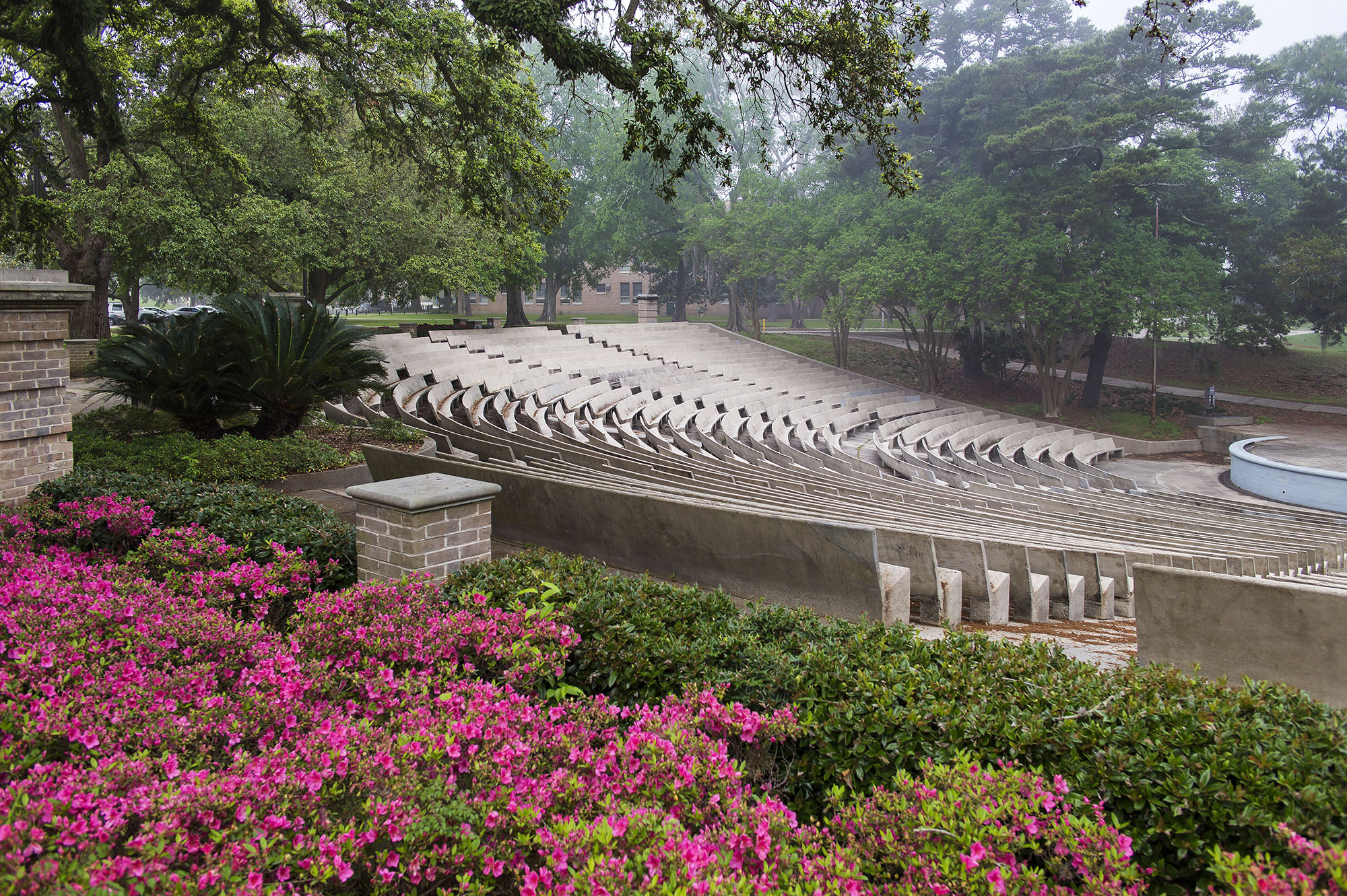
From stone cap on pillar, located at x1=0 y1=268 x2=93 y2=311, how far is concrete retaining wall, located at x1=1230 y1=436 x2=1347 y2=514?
24.5 metres

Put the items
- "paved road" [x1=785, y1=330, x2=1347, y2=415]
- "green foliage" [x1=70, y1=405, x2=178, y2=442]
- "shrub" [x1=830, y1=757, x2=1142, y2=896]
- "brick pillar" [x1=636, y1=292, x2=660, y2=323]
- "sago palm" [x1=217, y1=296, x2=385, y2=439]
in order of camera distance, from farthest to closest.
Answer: "paved road" [x1=785, y1=330, x2=1347, y2=415]
"brick pillar" [x1=636, y1=292, x2=660, y2=323]
"green foliage" [x1=70, y1=405, x2=178, y2=442]
"sago palm" [x1=217, y1=296, x2=385, y2=439]
"shrub" [x1=830, y1=757, x2=1142, y2=896]

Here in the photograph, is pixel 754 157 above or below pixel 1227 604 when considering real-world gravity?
above

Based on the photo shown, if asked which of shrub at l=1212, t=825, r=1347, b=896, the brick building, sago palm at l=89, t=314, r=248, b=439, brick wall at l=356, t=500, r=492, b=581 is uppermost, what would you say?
the brick building

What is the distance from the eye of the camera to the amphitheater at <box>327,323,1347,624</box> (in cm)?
671

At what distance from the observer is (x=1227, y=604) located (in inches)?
200

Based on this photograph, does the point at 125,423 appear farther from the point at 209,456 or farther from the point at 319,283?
the point at 319,283

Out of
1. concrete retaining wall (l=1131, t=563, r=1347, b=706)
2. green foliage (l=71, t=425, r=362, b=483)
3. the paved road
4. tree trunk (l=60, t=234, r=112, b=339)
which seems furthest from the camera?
the paved road

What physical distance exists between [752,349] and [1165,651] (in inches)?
1064

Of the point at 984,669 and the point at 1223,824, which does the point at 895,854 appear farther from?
the point at 984,669

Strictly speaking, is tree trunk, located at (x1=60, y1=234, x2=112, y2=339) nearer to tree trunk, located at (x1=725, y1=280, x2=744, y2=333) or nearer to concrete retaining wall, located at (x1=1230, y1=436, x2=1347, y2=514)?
tree trunk, located at (x1=725, y1=280, x2=744, y2=333)

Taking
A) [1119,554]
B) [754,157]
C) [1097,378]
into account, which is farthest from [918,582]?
A: [754,157]

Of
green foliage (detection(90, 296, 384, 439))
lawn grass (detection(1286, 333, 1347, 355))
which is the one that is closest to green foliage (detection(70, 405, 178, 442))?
green foliage (detection(90, 296, 384, 439))

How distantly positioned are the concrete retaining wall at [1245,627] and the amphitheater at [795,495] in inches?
70.0

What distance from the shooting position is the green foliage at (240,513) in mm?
6066
